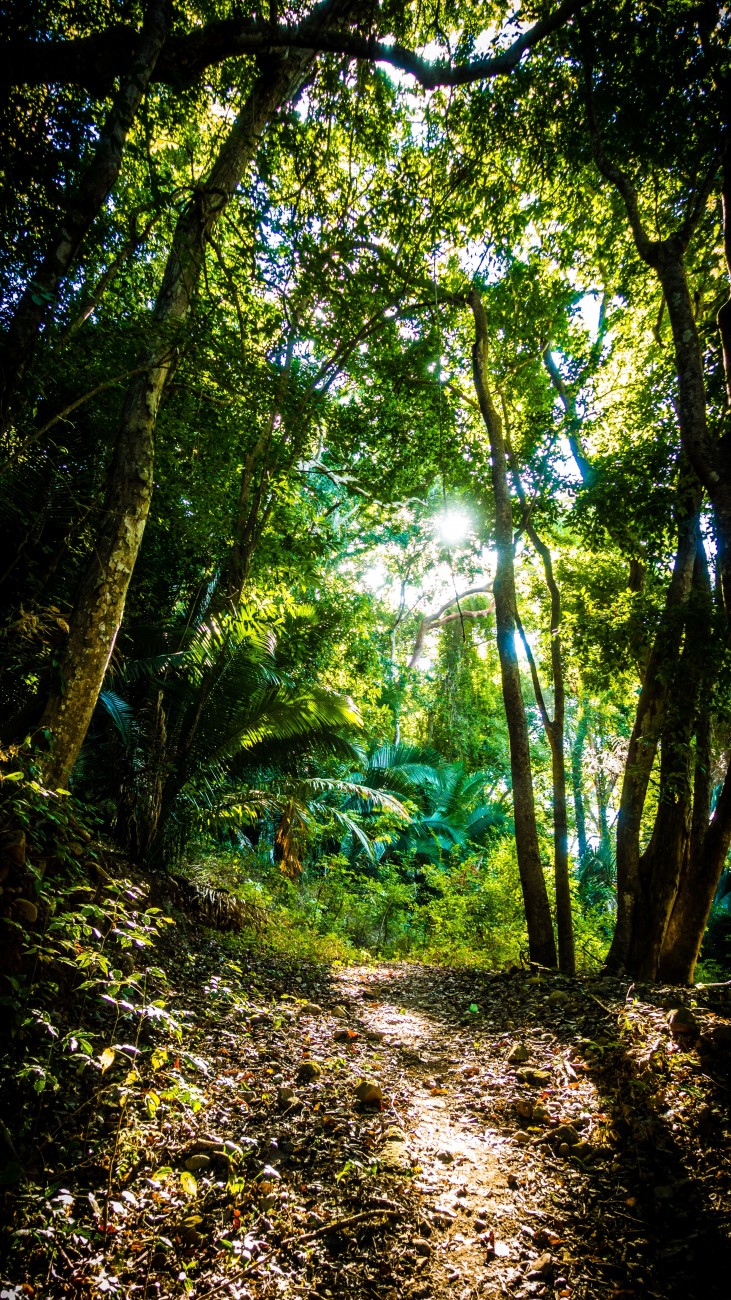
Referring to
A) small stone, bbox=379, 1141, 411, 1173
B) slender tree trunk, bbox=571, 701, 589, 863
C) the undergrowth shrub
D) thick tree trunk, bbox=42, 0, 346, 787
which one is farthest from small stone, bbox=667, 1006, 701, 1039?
slender tree trunk, bbox=571, 701, 589, 863

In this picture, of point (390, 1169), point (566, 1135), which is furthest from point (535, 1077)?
point (390, 1169)

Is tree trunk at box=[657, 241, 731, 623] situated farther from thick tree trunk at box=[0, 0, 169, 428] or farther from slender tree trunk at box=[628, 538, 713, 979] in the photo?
A: thick tree trunk at box=[0, 0, 169, 428]

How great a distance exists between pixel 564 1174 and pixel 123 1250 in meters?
1.68

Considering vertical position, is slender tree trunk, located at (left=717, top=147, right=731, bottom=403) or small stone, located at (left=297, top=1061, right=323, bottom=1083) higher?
slender tree trunk, located at (left=717, top=147, right=731, bottom=403)

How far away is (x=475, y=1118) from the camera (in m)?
2.78

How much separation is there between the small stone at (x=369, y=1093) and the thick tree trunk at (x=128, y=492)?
2322 mm

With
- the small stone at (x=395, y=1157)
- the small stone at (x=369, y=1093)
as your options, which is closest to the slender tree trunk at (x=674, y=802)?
the small stone at (x=369, y=1093)

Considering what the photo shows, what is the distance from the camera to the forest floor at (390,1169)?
169 centimetres

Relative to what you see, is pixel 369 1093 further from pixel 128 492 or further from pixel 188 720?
pixel 188 720

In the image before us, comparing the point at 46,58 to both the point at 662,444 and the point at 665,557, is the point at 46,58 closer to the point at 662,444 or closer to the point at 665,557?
the point at 662,444

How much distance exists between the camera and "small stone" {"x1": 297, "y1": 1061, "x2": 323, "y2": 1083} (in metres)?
2.90

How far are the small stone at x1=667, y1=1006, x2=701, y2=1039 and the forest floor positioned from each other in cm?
1

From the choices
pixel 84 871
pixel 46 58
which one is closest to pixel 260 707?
pixel 84 871

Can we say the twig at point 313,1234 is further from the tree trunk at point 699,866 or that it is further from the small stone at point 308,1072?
the tree trunk at point 699,866
